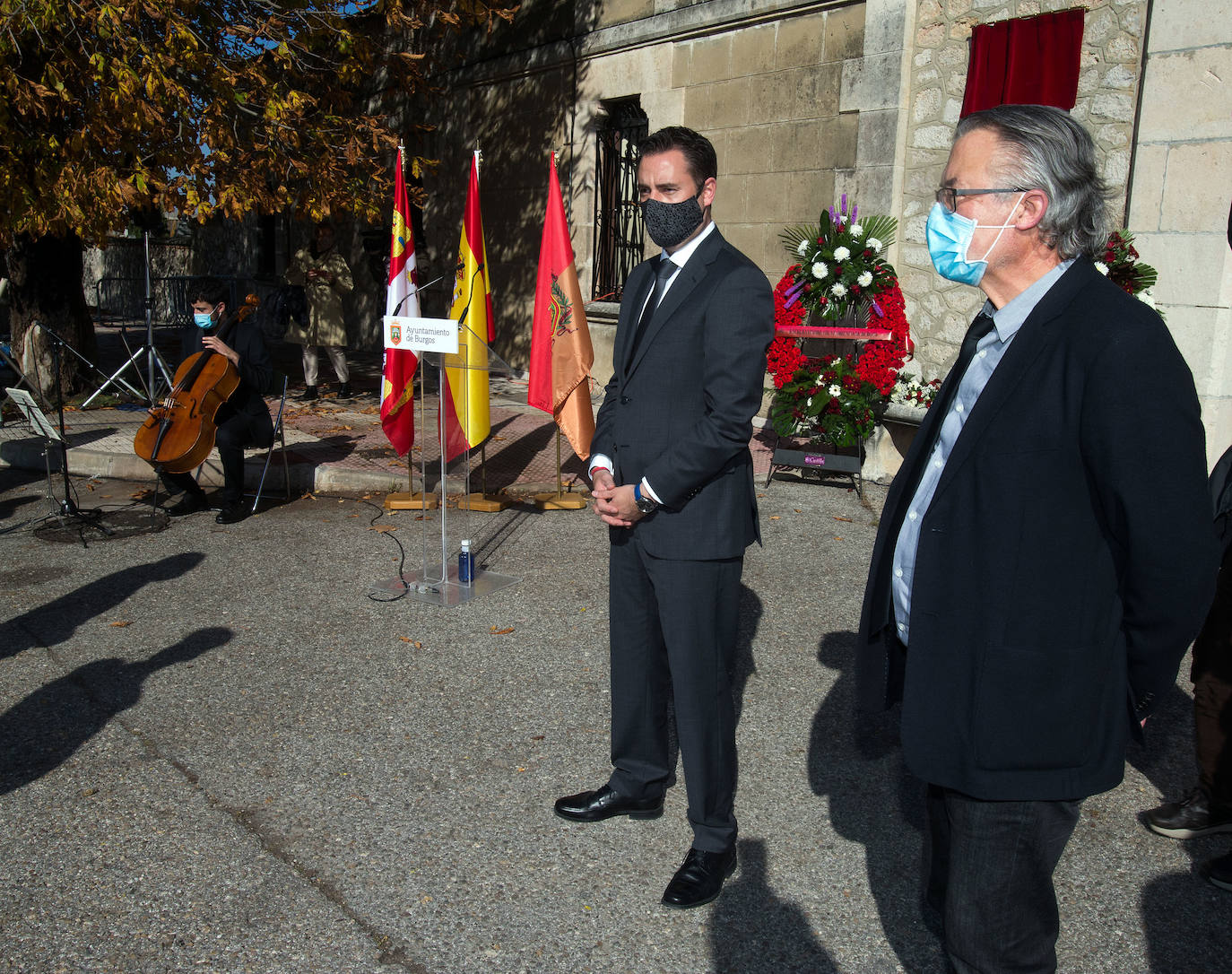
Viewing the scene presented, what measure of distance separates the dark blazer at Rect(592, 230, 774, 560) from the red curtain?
18.3 feet

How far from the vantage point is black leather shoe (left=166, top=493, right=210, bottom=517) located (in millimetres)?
7508

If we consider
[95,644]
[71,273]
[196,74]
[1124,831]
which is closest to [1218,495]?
[1124,831]

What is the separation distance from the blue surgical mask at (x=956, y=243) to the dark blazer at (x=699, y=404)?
70cm

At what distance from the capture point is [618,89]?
41.2 ft

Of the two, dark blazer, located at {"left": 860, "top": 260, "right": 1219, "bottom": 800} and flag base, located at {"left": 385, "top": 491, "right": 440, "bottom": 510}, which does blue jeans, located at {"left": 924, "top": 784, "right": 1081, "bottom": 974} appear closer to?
dark blazer, located at {"left": 860, "top": 260, "right": 1219, "bottom": 800}

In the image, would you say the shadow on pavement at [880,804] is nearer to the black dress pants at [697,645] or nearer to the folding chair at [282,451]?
the black dress pants at [697,645]

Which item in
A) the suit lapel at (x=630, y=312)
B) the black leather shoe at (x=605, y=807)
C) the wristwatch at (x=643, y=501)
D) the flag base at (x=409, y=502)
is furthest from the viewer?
the flag base at (x=409, y=502)

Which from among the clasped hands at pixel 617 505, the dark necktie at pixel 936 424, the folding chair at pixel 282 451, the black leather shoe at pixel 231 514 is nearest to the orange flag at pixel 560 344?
the folding chair at pixel 282 451

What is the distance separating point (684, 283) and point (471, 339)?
4.11m

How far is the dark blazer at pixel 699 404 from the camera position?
2.80 metres

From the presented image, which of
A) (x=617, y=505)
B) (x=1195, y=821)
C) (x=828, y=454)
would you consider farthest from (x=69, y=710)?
(x=828, y=454)

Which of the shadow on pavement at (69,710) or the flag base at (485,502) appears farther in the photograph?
the flag base at (485,502)

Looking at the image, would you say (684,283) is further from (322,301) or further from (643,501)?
(322,301)

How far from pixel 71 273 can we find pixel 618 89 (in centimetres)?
693
